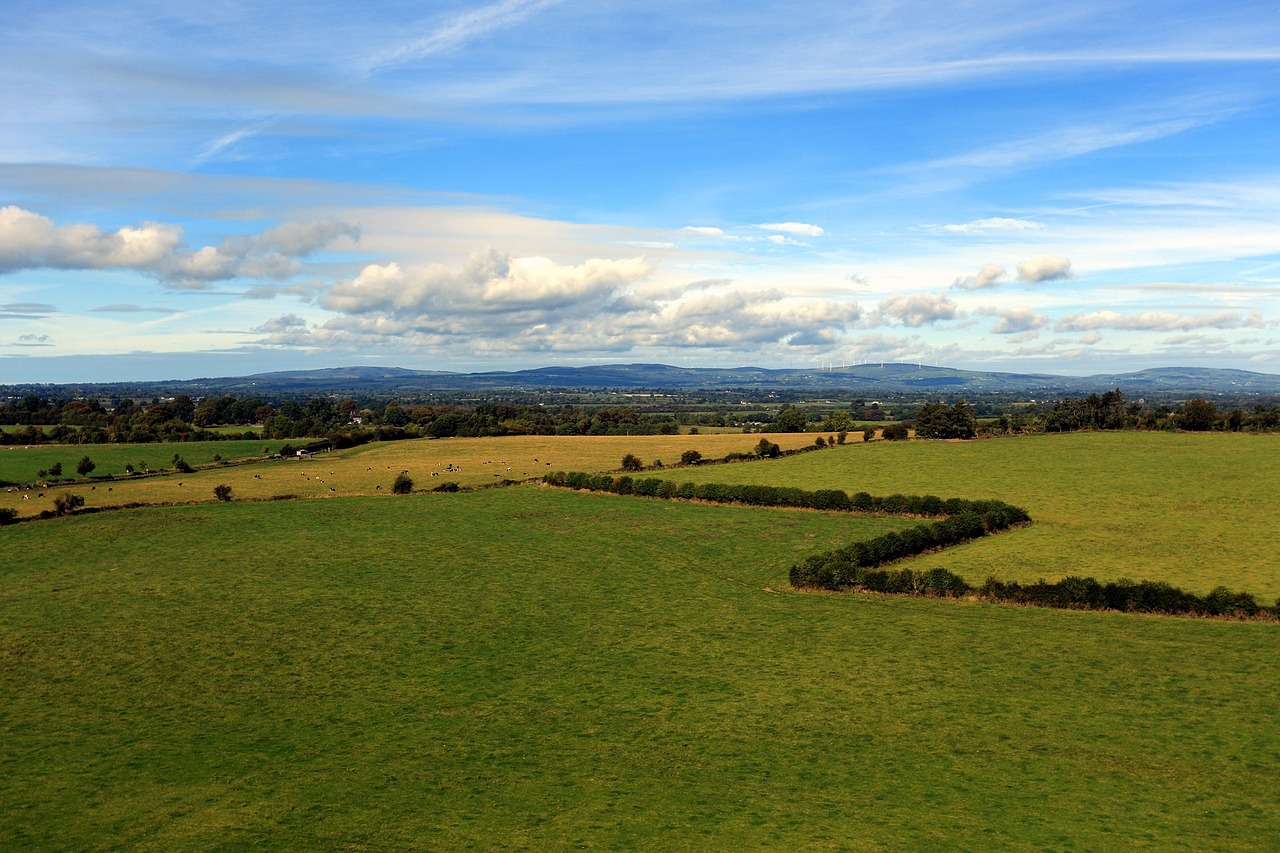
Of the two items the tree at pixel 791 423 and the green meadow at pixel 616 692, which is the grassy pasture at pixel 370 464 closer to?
the tree at pixel 791 423

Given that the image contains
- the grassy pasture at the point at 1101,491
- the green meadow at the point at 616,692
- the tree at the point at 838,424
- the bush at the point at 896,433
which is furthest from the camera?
the tree at the point at 838,424

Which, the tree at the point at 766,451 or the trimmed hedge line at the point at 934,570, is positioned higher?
the tree at the point at 766,451

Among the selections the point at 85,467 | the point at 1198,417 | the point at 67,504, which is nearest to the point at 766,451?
the point at 1198,417

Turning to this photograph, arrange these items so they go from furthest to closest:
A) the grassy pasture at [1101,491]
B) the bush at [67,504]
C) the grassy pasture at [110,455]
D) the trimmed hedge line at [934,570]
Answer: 1. the grassy pasture at [110,455]
2. the bush at [67,504]
3. the grassy pasture at [1101,491]
4. the trimmed hedge line at [934,570]

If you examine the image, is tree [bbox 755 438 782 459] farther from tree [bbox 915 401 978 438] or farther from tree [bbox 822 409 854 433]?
tree [bbox 822 409 854 433]

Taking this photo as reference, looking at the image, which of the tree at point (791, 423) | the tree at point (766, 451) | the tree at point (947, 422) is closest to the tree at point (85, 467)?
the tree at point (766, 451)

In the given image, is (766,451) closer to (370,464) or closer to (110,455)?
(370,464)
